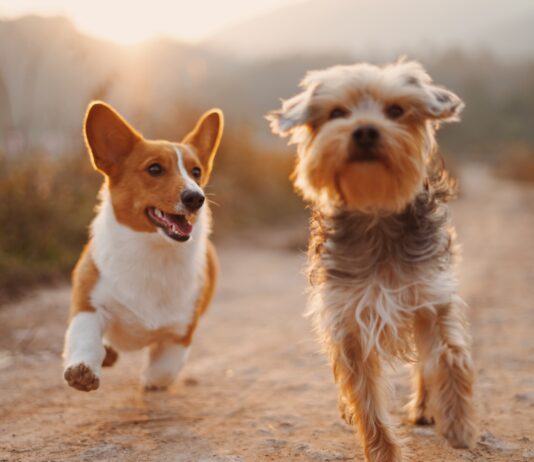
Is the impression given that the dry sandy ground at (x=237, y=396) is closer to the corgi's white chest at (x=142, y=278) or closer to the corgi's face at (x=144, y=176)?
the corgi's white chest at (x=142, y=278)

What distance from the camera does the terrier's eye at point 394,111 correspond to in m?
3.44

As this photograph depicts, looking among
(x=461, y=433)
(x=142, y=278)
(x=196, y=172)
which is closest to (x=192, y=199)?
(x=196, y=172)

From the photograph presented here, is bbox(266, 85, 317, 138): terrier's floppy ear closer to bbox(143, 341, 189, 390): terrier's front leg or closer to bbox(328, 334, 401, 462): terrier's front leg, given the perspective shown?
bbox(328, 334, 401, 462): terrier's front leg

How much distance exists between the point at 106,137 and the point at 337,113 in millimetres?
1734

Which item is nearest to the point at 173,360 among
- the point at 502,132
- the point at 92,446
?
the point at 92,446

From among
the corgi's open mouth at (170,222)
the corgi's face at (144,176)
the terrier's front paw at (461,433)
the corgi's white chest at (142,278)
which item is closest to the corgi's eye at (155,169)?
the corgi's face at (144,176)

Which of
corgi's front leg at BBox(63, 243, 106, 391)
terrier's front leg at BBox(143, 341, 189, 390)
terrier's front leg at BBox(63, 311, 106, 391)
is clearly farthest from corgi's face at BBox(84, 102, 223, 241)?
terrier's front leg at BBox(143, 341, 189, 390)

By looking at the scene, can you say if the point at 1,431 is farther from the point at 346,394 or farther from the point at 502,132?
the point at 502,132

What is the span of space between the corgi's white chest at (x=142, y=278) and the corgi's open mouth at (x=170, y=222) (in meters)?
0.07

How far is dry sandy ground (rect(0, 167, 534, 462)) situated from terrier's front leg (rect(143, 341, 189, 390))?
14cm

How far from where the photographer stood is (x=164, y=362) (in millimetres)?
4500

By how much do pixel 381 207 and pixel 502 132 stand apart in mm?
53586

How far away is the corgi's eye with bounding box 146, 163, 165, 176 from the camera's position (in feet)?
14.3

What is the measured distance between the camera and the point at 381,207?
3.53 meters
